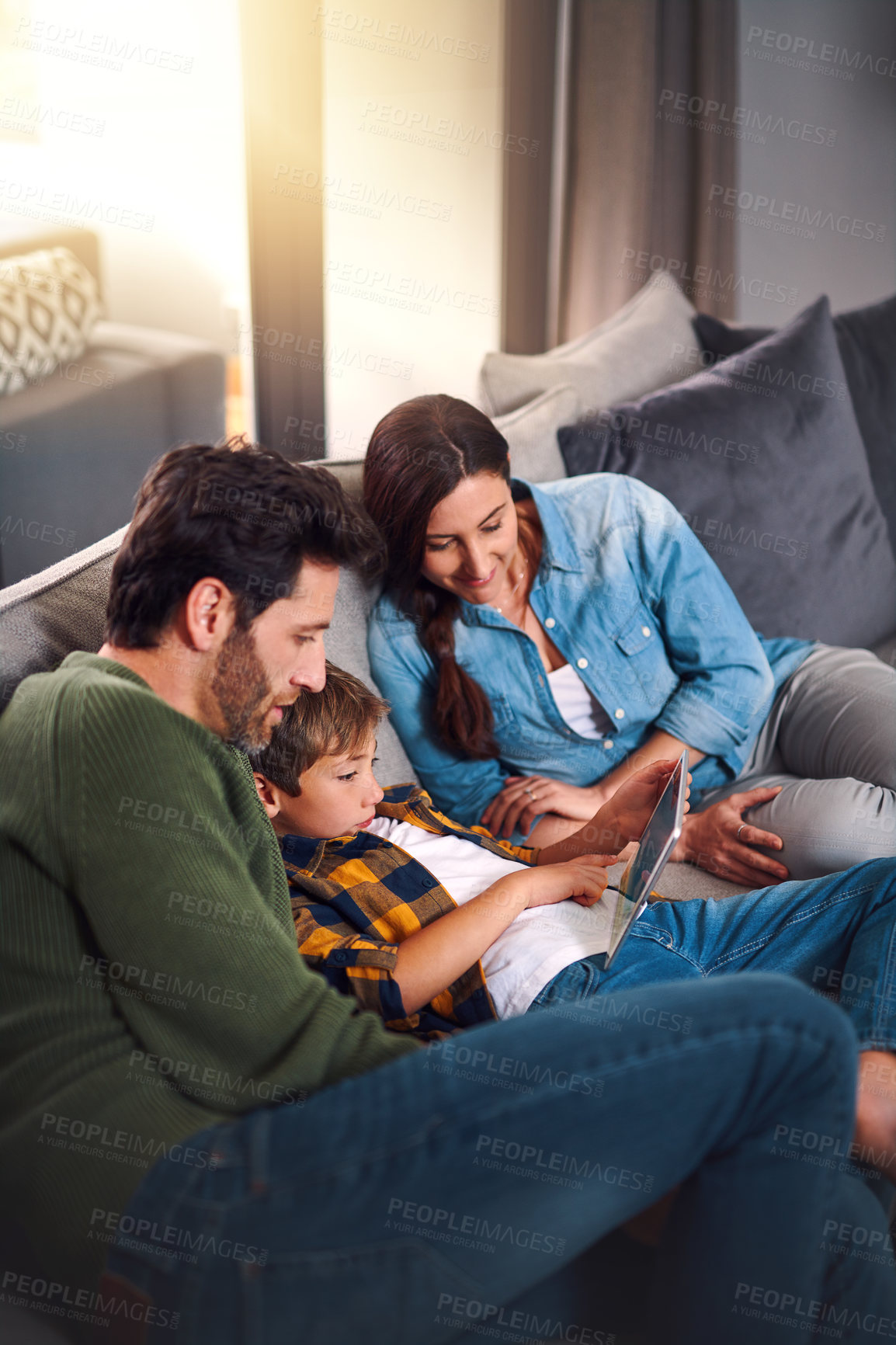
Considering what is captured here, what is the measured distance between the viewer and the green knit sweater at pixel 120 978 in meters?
0.83

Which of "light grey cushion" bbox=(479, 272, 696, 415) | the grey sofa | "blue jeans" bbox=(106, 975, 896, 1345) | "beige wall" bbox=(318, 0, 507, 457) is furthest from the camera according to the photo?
"beige wall" bbox=(318, 0, 507, 457)

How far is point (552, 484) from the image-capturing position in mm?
1704

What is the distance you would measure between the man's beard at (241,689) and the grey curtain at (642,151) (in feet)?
7.95

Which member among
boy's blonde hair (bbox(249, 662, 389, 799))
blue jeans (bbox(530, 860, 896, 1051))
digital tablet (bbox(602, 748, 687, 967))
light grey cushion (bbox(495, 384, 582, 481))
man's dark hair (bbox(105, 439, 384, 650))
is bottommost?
blue jeans (bbox(530, 860, 896, 1051))

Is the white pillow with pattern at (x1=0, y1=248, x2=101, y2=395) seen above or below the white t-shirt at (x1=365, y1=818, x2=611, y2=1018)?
above

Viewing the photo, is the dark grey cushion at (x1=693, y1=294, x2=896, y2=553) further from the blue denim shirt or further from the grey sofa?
the grey sofa

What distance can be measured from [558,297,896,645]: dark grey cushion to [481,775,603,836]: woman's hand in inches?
22.5

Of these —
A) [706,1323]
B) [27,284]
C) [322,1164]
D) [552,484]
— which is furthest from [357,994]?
[27,284]

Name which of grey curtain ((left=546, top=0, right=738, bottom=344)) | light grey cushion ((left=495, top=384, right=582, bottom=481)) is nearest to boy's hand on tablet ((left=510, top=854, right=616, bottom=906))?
light grey cushion ((left=495, top=384, right=582, bottom=481))

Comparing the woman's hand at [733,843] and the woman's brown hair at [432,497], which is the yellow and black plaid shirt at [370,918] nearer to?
the woman's brown hair at [432,497]

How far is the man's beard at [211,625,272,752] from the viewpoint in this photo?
982mm

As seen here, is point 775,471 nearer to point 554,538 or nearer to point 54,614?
point 554,538

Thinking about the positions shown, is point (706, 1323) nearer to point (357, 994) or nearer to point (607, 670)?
point (357, 994)

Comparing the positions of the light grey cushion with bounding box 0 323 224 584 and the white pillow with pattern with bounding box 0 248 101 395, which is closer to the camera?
the white pillow with pattern with bounding box 0 248 101 395
